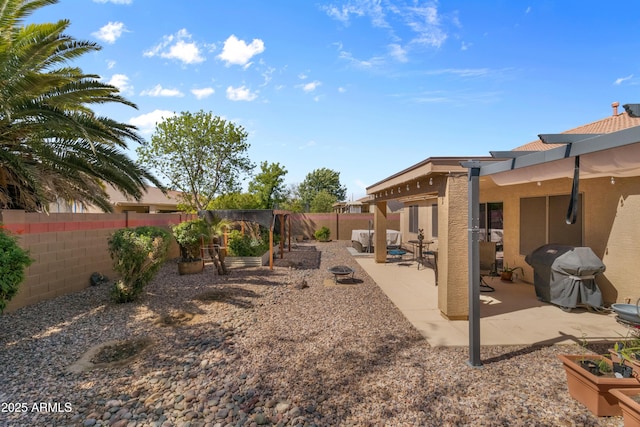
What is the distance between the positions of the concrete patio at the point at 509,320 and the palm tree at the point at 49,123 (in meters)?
6.28

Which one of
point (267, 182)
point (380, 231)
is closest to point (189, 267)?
point (380, 231)

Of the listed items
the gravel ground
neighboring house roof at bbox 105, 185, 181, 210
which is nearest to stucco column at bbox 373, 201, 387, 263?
the gravel ground

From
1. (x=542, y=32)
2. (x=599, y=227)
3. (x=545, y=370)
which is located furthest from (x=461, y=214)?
(x=542, y=32)

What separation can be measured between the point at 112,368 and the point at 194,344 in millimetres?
954

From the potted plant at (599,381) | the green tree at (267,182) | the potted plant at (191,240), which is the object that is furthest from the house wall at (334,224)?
the potted plant at (599,381)

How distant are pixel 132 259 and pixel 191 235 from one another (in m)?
3.09

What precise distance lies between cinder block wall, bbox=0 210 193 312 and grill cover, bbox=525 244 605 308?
9371 mm

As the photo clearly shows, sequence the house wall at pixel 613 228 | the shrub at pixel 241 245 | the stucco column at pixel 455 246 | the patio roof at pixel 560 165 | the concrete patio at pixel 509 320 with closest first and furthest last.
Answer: the patio roof at pixel 560 165 < the concrete patio at pixel 509 320 < the stucco column at pixel 455 246 < the house wall at pixel 613 228 < the shrub at pixel 241 245

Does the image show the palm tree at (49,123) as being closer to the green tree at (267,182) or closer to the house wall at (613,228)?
the house wall at (613,228)

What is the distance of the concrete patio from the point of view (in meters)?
4.36

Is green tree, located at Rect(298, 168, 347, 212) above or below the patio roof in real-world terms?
above

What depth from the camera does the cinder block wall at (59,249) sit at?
5.92 metres

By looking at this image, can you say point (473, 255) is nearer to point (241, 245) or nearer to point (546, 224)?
point (546, 224)

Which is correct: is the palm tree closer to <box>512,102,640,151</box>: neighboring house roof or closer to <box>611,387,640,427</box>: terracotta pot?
<box>611,387,640,427</box>: terracotta pot
